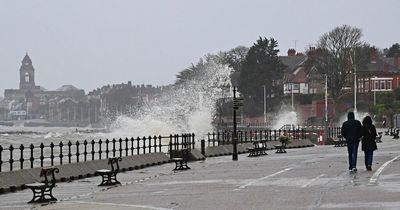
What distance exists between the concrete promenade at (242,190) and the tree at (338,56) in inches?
3832

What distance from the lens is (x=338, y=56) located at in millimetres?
129250

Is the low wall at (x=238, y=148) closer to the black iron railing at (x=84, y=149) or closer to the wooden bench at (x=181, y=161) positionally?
the black iron railing at (x=84, y=149)

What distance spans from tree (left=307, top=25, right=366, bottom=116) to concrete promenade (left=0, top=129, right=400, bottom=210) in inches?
3832

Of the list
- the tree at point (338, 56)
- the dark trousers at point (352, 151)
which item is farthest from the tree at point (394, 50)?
the dark trousers at point (352, 151)

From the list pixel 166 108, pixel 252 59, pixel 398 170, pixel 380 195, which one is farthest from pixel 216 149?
pixel 252 59

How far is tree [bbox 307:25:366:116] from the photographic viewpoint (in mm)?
128250

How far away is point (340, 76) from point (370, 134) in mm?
103709

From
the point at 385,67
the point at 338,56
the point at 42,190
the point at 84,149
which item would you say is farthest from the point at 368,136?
the point at 385,67

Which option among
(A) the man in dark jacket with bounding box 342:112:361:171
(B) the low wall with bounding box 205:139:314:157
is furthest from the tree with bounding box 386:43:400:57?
(A) the man in dark jacket with bounding box 342:112:361:171

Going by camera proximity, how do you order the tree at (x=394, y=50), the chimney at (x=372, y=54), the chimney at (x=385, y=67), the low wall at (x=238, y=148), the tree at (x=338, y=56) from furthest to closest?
the tree at (x=394, y=50), the chimney at (x=385, y=67), the chimney at (x=372, y=54), the tree at (x=338, y=56), the low wall at (x=238, y=148)

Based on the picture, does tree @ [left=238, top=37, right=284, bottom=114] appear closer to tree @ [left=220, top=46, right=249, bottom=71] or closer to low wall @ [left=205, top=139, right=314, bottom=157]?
tree @ [left=220, top=46, right=249, bottom=71]

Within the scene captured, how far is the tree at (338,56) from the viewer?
128 metres

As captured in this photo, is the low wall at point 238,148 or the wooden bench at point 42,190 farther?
the low wall at point 238,148

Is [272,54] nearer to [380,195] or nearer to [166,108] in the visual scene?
[166,108]
